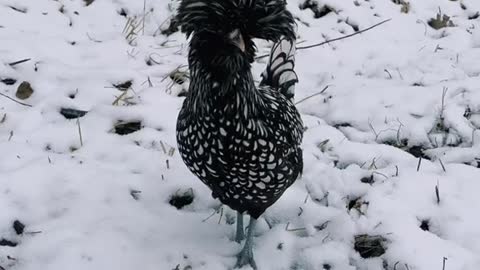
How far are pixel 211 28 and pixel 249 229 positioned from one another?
1.14m

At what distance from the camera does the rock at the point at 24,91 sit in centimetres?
402

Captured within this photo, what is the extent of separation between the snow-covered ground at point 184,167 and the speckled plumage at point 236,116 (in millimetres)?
428

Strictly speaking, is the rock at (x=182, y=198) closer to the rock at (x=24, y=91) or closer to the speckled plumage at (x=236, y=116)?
the speckled plumage at (x=236, y=116)

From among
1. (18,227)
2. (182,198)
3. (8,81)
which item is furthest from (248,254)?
(8,81)

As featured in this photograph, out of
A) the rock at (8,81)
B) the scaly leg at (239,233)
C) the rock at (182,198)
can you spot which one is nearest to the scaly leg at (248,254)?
the scaly leg at (239,233)

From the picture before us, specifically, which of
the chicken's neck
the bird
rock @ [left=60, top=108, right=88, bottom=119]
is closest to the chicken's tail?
the bird

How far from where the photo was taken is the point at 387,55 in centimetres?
483

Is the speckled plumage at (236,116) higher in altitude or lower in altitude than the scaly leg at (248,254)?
higher

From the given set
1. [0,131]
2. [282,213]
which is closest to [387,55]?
[282,213]

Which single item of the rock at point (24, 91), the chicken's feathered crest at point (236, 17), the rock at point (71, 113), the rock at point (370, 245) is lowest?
the rock at point (370, 245)

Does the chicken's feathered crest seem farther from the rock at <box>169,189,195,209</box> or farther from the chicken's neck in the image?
the rock at <box>169,189,195,209</box>

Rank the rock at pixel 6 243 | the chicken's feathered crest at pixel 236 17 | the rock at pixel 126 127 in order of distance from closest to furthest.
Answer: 1. the chicken's feathered crest at pixel 236 17
2. the rock at pixel 6 243
3. the rock at pixel 126 127

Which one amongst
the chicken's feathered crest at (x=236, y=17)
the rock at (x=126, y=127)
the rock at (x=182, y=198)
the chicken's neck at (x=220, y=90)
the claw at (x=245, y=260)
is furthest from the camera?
the rock at (x=126, y=127)

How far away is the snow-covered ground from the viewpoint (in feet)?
10.5
